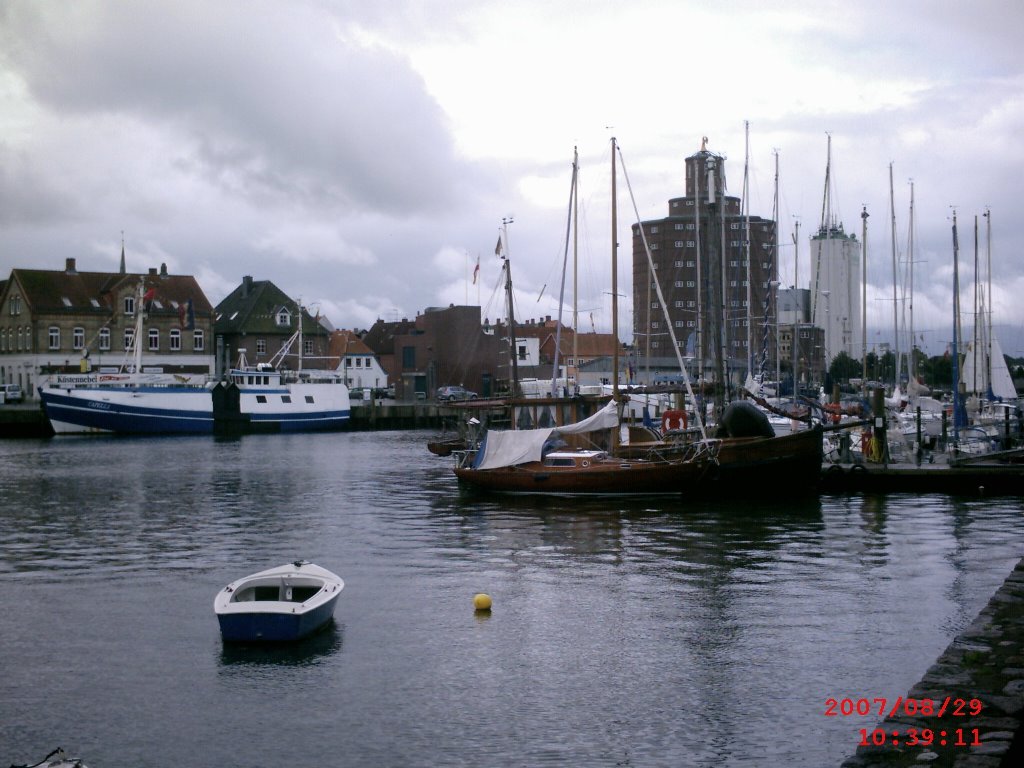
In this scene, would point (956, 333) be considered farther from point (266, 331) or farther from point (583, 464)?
point (266, 331)

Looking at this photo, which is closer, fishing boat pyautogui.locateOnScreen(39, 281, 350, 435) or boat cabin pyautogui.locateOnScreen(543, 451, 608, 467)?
boat cabin pyautogui.locateOnScreen(543, 451, 608, 467)

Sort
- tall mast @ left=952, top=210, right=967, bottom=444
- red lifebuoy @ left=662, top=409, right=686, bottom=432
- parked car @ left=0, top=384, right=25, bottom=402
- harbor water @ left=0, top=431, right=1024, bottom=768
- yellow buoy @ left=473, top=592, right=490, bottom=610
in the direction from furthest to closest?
parked car @ left=0, top=384, right=25, bottom=402
tall mast @ left=952, top=210, right=967, bottom=444
red lifebuoy @ left=662, top=409, right=686, bottom=432
yellow buoy @ left=473, top=592, right=490, bottom=610
harbor water @ left=0, top=431, right=1024, bottom=768

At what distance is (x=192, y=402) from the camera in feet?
326

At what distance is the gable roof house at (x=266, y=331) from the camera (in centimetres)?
13000

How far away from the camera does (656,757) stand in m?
14.5

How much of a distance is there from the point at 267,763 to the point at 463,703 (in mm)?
3464

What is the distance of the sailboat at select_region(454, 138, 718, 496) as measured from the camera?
41719mm

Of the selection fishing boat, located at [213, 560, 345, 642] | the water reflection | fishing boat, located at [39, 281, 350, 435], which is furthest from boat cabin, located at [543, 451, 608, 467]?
fishing boat, located at [39, 281, 350, 435]

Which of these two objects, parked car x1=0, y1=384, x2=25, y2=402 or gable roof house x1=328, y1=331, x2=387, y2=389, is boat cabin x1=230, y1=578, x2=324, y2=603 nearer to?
parked car x1=0, y1=384, x2=25, y2=402

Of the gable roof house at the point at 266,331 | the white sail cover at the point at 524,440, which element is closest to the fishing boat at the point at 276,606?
the white sail cover at the point at 524,440

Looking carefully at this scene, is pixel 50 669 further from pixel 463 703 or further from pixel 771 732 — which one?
pixel 771 732

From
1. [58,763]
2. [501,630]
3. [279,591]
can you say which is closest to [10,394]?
[279,591]

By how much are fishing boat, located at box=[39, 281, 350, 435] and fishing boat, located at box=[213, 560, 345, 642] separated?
256 feet

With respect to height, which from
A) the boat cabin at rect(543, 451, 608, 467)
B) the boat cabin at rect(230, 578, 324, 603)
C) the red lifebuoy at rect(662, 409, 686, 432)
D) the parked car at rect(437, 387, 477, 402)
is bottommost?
the boat cabin at rect(230, 578, 324, 603)
